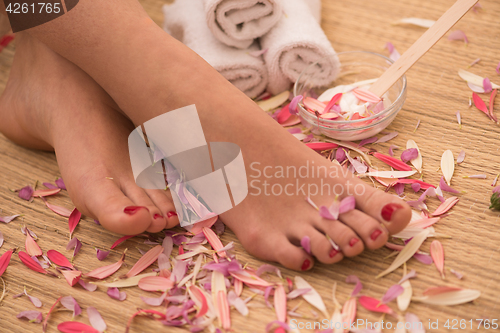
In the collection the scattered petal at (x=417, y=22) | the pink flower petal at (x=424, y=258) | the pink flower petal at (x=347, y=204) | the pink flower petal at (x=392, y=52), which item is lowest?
the pink flower petal at (x=424, y=258)

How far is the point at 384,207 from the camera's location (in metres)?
0.61

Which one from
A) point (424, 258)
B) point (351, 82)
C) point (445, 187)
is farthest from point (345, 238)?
point (351, 82)

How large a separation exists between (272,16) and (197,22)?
179 millimetres

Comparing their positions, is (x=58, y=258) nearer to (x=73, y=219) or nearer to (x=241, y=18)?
(x=73, y=219)

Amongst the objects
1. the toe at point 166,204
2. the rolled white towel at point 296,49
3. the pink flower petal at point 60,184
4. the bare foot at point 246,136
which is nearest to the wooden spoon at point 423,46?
the rolled white towel at point 296,49

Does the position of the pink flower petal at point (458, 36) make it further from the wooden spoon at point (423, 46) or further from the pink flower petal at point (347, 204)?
the pink flower petal at point (347, 204)

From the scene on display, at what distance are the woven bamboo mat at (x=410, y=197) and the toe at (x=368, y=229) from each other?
0.05 m

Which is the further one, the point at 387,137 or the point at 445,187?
the point at 387,137

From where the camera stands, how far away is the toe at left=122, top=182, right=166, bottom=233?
0.68 metres

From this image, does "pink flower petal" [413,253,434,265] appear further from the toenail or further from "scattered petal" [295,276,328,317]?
the toenail

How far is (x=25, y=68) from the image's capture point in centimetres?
90

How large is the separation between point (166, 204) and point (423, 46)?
1.96 feet

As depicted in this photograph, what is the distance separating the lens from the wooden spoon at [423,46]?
0.78 m

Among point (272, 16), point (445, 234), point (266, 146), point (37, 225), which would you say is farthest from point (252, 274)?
point (272, 16)
